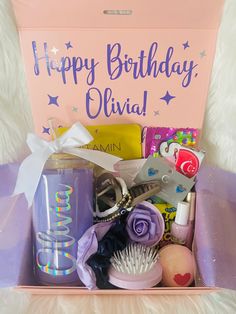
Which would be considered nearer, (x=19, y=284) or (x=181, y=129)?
(x=19, y=284)

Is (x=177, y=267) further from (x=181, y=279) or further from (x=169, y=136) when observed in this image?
(x=169, y=136)

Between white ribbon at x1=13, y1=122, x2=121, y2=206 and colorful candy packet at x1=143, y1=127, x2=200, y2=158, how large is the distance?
0.35 feet

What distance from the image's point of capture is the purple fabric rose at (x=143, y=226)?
2.01 ft

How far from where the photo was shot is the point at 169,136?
2.13 ft

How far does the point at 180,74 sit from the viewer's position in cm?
61

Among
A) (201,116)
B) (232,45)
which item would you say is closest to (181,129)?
(201,116)

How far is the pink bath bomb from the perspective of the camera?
0.58m

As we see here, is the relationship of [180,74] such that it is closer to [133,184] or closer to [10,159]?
[133,184]

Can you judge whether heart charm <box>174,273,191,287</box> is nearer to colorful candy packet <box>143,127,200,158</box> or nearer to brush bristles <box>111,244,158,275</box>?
brush bristles <box>111,244,158,275</box>

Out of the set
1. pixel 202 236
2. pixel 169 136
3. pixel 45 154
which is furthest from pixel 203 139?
pixel 45 154

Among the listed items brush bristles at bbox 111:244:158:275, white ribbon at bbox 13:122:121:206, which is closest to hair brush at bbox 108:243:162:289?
brush bristles at bbox 111:244:158:275

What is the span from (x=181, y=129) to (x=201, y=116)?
0.13 ft

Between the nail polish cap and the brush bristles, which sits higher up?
the nail polish cap

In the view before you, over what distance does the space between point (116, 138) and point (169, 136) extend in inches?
3.4
